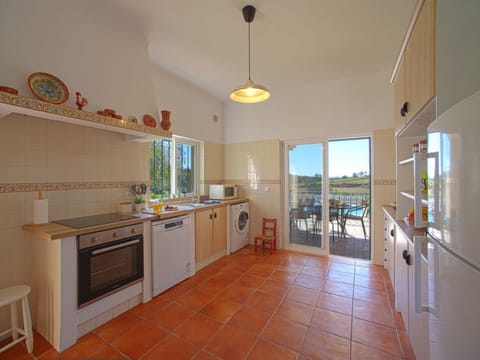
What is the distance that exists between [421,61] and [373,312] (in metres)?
2.18

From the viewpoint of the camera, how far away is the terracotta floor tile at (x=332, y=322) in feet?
5.85

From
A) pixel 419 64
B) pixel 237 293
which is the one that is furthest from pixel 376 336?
pixel 419 64

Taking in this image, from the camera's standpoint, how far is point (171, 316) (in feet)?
6.57

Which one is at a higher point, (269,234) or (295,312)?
(269,234)

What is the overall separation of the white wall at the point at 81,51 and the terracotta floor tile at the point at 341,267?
326 centimetres

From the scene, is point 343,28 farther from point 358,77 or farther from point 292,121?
point 292,121

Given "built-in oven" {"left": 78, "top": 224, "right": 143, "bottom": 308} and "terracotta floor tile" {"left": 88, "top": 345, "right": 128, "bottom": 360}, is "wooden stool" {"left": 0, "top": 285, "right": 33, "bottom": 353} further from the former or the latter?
"terracotta floor tile" {"left": 88, "top": 345, "right": 128, "bottom": 360}

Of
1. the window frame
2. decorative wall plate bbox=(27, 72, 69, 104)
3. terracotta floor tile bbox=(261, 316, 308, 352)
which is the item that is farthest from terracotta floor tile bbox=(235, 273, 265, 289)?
decorative wall plate bbox=(27, 72, 69, 104)

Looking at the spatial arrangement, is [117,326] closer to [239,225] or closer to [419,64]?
[239,225]

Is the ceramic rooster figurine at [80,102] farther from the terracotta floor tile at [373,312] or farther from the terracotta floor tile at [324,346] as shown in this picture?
the terracotta floor tile at [373,312]

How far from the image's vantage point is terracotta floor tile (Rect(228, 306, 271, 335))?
6.05 ft

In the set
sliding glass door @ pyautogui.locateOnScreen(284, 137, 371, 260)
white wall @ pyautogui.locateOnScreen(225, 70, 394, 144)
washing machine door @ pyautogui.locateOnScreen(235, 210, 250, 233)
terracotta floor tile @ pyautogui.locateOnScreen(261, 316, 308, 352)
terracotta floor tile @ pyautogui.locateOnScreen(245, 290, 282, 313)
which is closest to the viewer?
terracotta floor tile @ pyautogui.locateOnScreen(261, 316, 308, 352)

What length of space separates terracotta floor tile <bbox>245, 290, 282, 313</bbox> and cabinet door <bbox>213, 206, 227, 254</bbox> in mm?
1133

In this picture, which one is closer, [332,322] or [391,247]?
[332,322]
